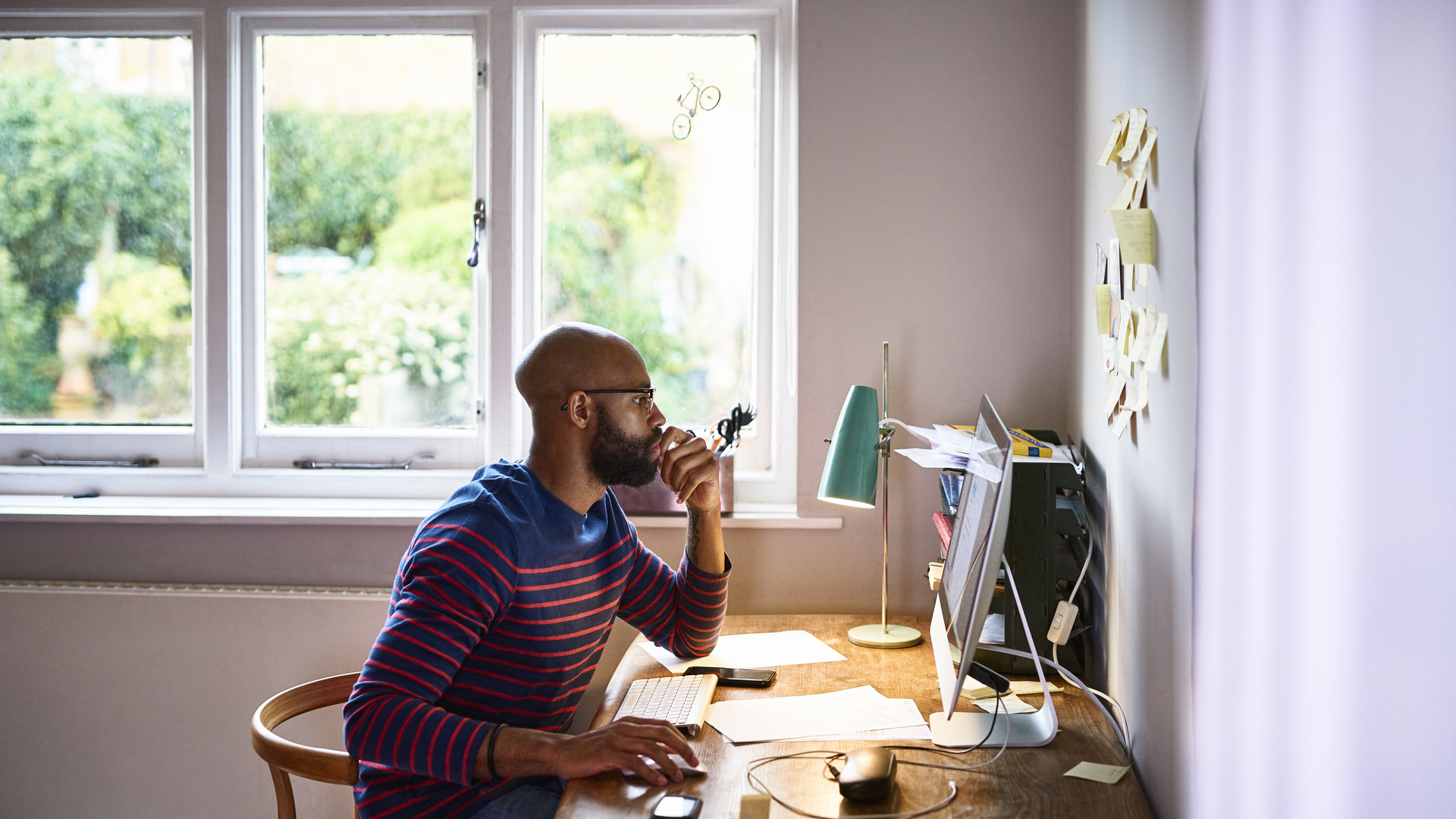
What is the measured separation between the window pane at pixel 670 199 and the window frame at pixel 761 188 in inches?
1.2

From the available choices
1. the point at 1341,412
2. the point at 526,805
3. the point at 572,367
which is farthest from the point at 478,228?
the point at 1341,412

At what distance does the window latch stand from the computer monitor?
1511mm

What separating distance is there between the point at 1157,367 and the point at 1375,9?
642 mm

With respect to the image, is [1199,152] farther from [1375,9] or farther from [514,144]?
[514,144]

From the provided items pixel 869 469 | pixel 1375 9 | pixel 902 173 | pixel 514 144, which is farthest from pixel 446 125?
pixel 1375 9

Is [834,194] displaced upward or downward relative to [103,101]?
downward

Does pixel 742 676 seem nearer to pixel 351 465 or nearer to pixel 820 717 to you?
pixel 820 717

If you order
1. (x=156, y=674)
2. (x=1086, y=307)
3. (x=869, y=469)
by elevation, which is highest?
(x=1086, y=307)

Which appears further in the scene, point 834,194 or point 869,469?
point 834,194

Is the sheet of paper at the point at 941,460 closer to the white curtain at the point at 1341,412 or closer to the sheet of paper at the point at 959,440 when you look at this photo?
the sheet of paper at the point at 959,440

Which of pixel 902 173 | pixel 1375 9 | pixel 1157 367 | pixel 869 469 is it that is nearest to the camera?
pixel 1375 9

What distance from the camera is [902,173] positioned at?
221 centimetres

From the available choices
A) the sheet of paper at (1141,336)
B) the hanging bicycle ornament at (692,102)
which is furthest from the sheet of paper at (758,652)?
the hanging bicycle ornament at (692,102)

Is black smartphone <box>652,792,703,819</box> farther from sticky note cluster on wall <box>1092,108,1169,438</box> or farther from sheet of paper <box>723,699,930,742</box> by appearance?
sticky note cluster on wall <box>1092,108,1169,438</box>
